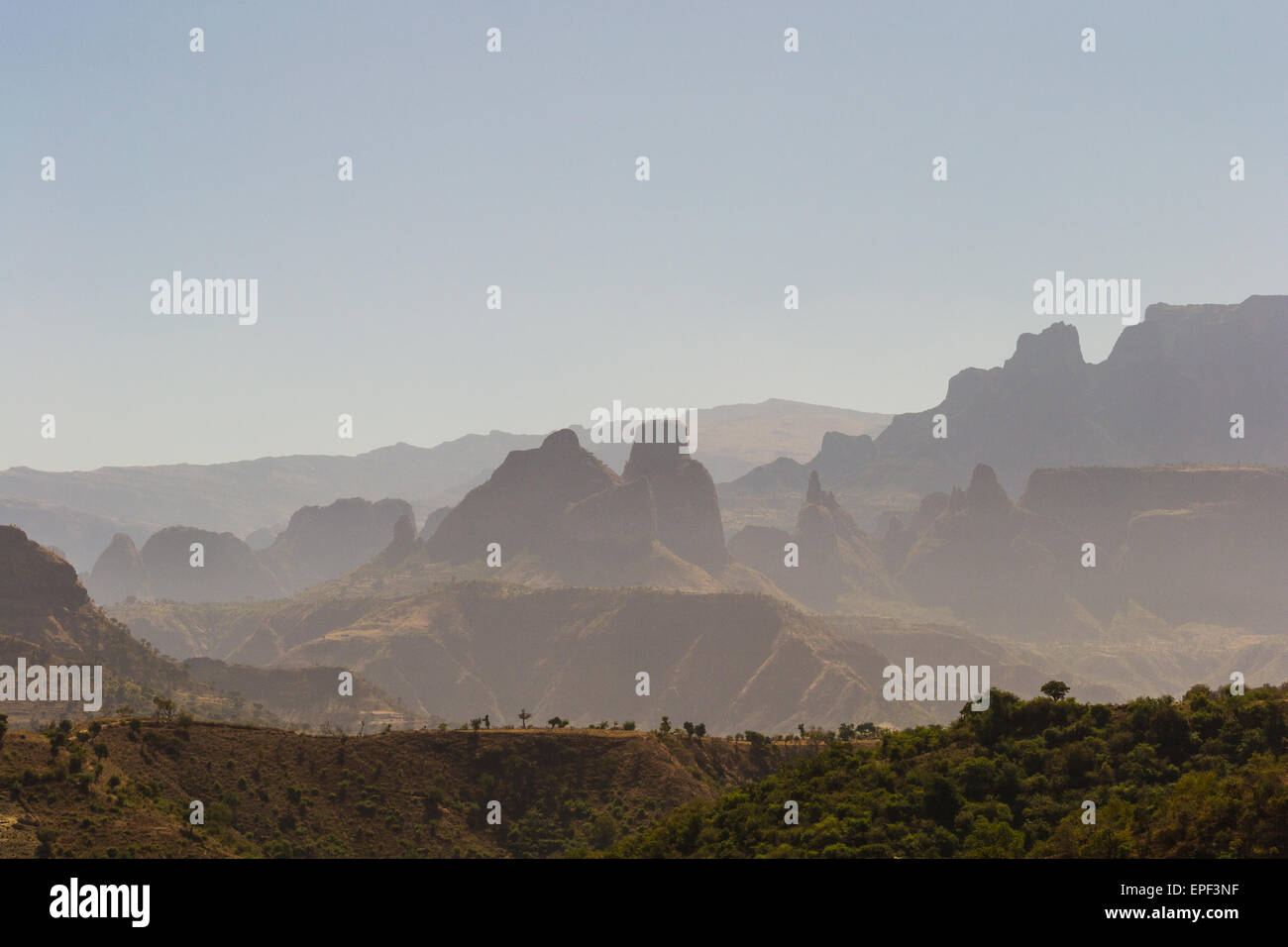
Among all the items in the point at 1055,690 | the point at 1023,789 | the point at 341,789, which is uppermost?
the point at 1055,690

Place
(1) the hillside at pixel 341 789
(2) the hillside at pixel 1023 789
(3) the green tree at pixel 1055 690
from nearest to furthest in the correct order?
(2) the hillside at pixel 1023 789 → (3) the green tree at pixel 1055 690 → (1) the hillside at pixel 341 789

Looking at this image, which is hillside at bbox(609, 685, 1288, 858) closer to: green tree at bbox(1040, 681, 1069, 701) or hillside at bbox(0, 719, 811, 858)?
green tree at bbox(1040, 681, 1069, 701)

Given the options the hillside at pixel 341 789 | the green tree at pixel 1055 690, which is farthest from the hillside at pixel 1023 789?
the hillside at pixel 341 789

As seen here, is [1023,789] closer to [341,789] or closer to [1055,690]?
[1055,690]

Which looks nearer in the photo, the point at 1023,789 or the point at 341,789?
the point at 1023,789

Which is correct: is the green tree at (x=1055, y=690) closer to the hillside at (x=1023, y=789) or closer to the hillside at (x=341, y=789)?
the hillside at (x=1023, y=789)

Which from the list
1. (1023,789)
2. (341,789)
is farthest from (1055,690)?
(341,789)
